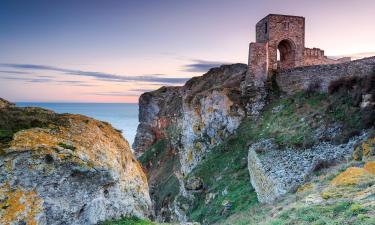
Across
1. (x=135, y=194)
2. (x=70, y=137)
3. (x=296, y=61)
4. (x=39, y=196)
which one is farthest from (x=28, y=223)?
(x=296, y=61)

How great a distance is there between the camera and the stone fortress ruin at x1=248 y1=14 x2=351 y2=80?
26.0 m

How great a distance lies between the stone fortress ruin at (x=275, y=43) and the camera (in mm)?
26000

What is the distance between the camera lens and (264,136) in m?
21.5

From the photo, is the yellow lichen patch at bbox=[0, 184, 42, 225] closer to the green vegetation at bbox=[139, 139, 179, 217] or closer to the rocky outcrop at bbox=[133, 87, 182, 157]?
Answer: the green vegetation at bbox=[139, 139, 179, 217]

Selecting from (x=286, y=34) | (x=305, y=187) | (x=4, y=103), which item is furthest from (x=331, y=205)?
(x=286, y=34)

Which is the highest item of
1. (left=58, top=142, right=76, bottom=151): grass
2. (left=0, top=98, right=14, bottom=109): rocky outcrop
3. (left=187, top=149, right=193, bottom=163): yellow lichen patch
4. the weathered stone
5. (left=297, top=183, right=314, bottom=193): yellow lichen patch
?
(left=0, top=98, right=14, bottom=109): rocky outcrop

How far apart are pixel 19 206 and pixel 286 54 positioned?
1042 inches

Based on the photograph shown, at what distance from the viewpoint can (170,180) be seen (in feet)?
113

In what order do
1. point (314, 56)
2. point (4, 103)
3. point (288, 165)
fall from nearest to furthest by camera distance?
point (4, 103)
point (288, 165)
point (314, 56)

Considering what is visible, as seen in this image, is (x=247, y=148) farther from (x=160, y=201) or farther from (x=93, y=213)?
(x=93, y=213)

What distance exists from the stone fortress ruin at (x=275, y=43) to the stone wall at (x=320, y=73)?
150 centimetres

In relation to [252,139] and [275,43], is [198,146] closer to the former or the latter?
[252,139]

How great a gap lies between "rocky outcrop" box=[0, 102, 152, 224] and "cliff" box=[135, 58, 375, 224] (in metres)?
7.36

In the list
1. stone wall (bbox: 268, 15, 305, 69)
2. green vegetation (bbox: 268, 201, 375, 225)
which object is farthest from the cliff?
green vegetation (bbox: 268, 201, 375, 225)
